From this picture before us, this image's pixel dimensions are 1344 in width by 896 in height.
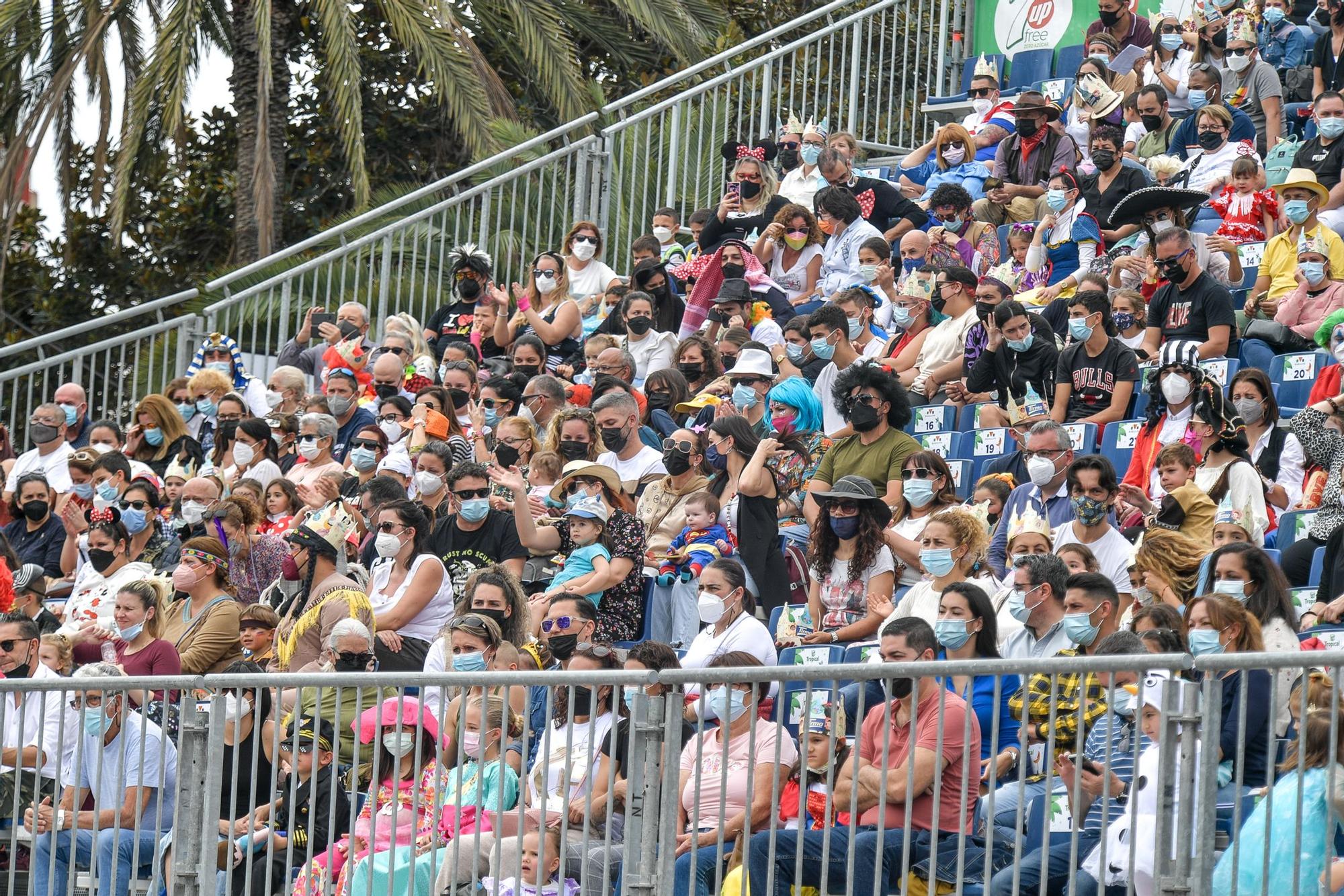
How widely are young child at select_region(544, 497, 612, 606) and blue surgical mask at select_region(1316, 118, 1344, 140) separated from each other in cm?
583

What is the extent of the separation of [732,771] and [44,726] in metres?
2.61

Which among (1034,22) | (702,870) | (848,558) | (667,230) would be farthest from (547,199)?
(702,870)

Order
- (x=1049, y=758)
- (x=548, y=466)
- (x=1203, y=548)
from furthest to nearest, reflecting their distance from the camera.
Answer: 1. (x=548, y=466)
2. (x=1203, y=548)
3. (x=1049, y=758)

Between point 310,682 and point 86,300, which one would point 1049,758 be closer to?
point 310,682

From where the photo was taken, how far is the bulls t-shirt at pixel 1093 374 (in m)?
11.8

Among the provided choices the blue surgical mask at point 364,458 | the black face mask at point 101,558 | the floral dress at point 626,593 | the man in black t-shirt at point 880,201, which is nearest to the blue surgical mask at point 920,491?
the floral dress at point 626,593

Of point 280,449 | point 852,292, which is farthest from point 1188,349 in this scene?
point 280,449

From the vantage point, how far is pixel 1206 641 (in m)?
7.57

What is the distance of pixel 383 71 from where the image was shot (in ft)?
85.6

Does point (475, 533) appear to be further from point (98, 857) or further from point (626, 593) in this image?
point (98, 857)

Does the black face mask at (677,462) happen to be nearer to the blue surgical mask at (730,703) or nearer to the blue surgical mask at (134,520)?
the blue surgical mask at (134,520)

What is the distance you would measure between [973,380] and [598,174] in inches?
270

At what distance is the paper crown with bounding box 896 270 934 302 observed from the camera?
14016 millimetres

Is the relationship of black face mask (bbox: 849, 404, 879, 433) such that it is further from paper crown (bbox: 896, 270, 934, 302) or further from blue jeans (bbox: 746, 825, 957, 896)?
blue jeans (bbox: 746, 825, 957, 896)
